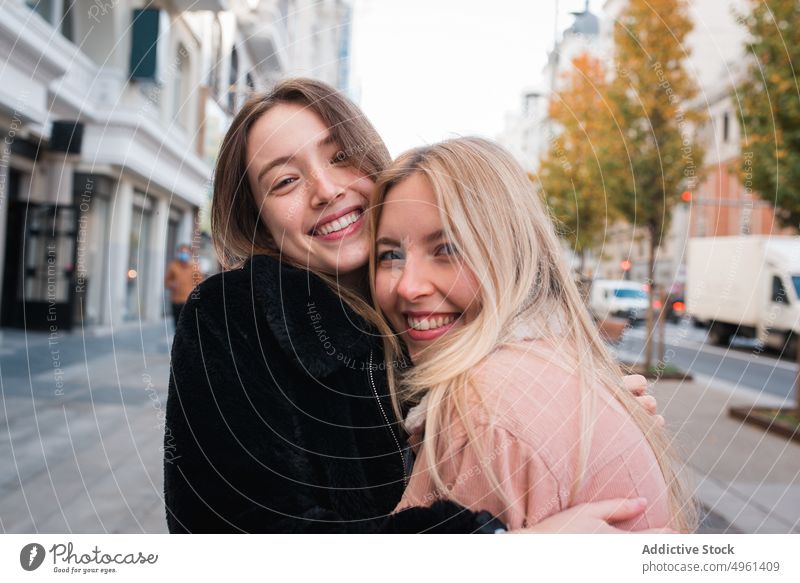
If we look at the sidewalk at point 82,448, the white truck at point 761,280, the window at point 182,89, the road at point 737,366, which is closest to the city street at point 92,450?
the sidewalk at point 82,448

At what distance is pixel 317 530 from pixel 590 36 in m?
0.97

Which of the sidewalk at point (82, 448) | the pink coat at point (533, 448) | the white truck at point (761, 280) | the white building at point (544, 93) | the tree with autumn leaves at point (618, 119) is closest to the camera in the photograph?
→ the pink coat at point (533, 448)

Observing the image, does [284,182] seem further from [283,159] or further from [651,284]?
[651,284]

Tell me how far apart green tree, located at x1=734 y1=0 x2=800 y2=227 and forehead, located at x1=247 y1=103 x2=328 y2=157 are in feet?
11.3

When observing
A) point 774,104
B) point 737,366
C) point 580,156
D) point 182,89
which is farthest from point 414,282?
point 737,366

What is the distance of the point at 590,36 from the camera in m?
1.36

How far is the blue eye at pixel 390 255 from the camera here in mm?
1112

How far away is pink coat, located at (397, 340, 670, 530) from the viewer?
2.95 feet

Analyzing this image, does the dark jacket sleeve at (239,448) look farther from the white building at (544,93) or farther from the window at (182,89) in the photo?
the window at (182,89)

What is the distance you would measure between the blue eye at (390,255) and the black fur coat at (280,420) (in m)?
0.10

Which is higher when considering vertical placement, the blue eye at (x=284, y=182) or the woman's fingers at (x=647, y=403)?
the blue eye at (x=284, y=182)

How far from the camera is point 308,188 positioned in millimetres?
1215
